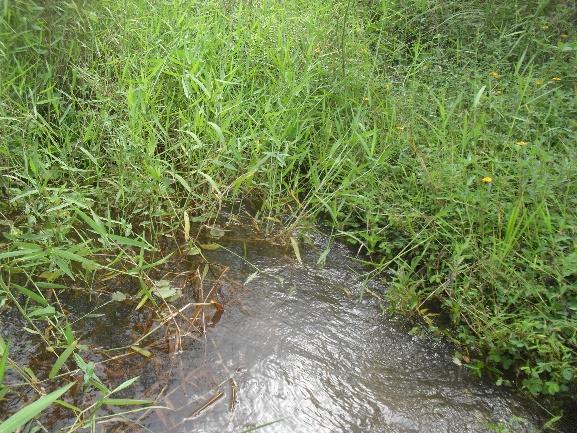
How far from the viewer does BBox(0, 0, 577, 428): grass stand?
7.71 ft

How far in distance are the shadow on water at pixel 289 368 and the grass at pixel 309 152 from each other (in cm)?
14

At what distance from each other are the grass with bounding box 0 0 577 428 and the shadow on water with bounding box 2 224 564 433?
0.14 meters

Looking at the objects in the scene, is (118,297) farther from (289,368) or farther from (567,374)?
(567,374)

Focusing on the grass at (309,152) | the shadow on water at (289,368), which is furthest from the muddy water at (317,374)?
the grass at (309,152)

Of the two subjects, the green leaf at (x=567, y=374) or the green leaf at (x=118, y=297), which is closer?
the green leaf at (x=567, y=374)

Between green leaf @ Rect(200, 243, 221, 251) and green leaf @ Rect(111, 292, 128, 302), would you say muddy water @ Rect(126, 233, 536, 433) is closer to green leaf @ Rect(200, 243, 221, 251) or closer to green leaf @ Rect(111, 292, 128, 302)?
green leaf @ Rect(200, 243, 221, 251)

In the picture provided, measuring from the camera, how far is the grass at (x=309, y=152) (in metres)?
2.35

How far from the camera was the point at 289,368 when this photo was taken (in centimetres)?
217

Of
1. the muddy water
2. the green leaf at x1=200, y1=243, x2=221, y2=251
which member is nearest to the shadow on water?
the muddy water

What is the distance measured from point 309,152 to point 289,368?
145 centimetres

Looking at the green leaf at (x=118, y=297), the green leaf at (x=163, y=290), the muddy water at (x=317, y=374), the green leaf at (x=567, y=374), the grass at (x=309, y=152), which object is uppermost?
the grass at (x=309, y=152)

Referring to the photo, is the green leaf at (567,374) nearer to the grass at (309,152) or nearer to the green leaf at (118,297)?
the grass at (309,152)

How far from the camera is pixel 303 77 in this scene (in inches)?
134

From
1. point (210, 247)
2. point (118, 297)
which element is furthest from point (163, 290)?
point (210, 247)
